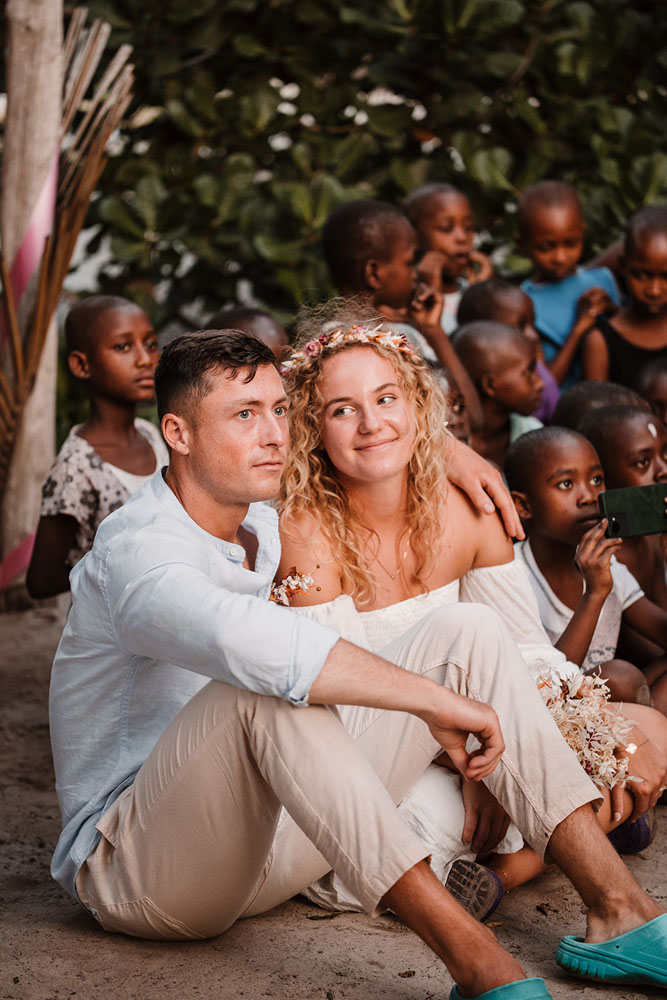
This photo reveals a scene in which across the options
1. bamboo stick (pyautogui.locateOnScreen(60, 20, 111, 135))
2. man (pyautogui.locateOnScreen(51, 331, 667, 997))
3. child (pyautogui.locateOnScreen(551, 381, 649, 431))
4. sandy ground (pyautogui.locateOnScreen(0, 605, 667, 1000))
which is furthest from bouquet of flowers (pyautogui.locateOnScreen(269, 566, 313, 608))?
bamboo stick (pyautogui.locateOnScreen(60, 20, 111, 135))

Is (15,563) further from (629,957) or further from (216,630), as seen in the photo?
(629,957)

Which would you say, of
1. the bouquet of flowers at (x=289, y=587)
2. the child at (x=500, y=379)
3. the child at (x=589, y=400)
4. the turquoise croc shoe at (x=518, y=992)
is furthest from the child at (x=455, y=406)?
the turquoise croc shoe at (x=518, y=992)

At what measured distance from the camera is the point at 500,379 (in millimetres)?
4090

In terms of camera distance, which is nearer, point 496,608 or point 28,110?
point 496,608

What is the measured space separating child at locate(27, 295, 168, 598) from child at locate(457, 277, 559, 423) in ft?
4.36

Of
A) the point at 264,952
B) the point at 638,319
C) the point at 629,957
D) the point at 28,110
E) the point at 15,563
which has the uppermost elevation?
the point at 28,110

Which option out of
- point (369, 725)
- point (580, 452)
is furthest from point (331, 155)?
point (369, 725)

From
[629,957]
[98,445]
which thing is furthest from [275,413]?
[98,445]

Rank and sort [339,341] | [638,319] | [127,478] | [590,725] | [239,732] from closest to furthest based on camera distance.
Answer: [239,732] → [590,725] → [339,341] → [127,478] → [638,319]

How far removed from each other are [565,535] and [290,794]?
1.58 metres

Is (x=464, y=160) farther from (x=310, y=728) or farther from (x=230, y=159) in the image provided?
(x=310, y=728)

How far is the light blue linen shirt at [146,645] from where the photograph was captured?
6.19 feet

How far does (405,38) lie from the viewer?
5.57 m

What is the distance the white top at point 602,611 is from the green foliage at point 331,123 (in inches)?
99.0
